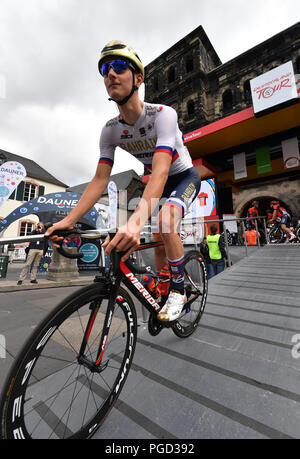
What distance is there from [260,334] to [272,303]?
108cm

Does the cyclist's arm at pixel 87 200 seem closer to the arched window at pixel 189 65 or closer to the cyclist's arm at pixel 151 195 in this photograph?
the cyclist's arm at pixel 151 195

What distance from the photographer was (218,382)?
4.78 ft

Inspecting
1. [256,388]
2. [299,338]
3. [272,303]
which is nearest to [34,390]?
[256,388]

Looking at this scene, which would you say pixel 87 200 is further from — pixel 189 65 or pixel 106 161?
pixel 189 65

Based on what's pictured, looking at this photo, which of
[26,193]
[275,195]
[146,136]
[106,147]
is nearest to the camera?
[146,136]

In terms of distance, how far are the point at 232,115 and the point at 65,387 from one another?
11961 millimetres

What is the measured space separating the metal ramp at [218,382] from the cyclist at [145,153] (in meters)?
0.45

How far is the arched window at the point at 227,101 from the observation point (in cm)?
1947

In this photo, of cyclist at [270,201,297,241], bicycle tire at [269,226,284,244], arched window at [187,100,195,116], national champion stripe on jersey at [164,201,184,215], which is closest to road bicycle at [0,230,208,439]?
national champion stripe on jersey at [164,201,184,215]

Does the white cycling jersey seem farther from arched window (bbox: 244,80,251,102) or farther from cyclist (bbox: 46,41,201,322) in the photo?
arched window (bbox: 244,80,251,102)

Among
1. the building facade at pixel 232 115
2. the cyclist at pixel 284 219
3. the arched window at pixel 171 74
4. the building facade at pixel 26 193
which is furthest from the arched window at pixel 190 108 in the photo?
the building facade at pixel 26 193

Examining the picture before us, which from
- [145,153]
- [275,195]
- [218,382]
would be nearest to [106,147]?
[145,153]

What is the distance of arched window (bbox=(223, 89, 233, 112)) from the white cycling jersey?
21779 mm

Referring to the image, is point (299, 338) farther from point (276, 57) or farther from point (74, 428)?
point (276, 57)
